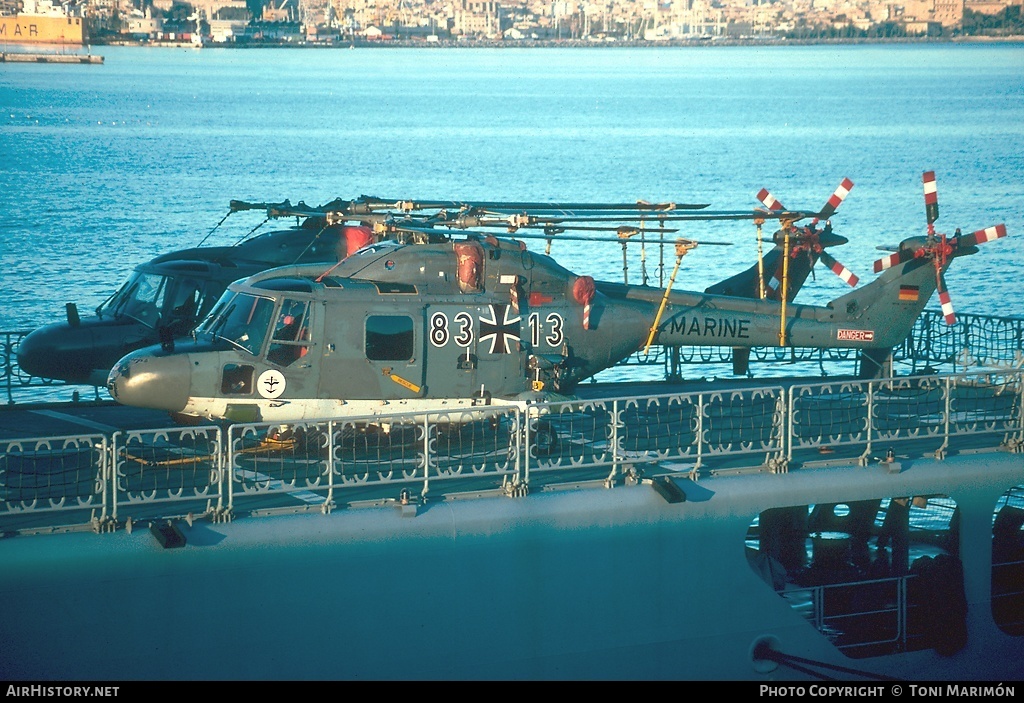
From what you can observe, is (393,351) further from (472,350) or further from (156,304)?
(156,304)

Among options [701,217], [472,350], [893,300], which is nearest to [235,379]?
[472,350]

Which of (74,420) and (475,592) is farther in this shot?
(74,420)

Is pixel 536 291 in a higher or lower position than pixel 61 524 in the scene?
higher

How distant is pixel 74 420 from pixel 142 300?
3.14m

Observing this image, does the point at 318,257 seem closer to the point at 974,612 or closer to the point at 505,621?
the point at 505,621

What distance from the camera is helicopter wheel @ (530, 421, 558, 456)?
15.9 metres

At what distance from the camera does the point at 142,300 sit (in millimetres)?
20750

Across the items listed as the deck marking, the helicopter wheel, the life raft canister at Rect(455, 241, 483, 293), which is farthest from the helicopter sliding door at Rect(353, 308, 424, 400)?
the deck marking

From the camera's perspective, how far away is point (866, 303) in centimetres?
1962

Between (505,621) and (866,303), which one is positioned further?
(866,303)

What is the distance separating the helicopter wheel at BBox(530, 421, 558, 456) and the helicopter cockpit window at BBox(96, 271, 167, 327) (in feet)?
22.6
